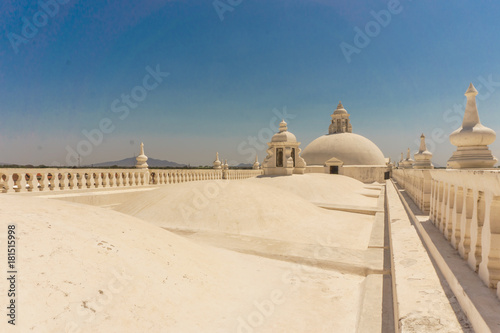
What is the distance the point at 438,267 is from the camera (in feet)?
9.37

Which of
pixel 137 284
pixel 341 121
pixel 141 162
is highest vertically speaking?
pixel 341 121

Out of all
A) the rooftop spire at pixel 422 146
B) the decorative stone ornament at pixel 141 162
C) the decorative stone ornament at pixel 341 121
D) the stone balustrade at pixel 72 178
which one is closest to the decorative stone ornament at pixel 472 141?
the rooftop spire at pixel 422 146

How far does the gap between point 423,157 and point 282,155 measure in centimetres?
1219

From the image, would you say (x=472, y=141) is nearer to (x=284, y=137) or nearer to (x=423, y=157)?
(x=423, y=157)

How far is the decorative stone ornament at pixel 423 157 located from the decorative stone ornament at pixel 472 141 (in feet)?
24.4

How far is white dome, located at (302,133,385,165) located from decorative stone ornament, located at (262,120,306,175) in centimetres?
1907

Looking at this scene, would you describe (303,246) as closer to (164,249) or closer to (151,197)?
(164,249)

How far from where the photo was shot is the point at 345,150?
4147cm

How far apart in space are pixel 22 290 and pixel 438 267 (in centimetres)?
416

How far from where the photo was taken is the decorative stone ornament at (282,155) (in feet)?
76.0

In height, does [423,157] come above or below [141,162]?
above

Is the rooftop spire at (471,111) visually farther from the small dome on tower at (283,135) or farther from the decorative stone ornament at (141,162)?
the small dome on tower at (283,135)

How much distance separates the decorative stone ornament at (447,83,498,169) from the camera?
18.0ft

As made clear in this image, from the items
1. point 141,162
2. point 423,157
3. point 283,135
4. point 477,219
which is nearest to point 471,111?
point 477,219
